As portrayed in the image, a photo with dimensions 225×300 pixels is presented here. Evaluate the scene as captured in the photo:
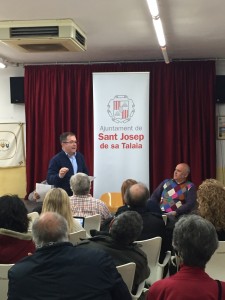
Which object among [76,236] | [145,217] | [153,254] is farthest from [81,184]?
[153,254]

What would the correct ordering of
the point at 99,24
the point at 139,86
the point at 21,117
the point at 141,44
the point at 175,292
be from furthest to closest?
the point at 21,117, the point at 139,86, the point at 141,44, the point at 99,24, the point at 175,292

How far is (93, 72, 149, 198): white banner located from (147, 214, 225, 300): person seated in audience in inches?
184

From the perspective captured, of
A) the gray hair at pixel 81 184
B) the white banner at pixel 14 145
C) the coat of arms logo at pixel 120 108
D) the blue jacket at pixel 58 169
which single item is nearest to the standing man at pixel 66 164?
the blue jacket at pixel 58 169

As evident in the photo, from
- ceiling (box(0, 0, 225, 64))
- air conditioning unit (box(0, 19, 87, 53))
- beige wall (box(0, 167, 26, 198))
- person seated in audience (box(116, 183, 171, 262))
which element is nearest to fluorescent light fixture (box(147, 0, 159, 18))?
ceiling (box(0, 0, 225, 64))

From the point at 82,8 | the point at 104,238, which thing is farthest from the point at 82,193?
the point at 82,8

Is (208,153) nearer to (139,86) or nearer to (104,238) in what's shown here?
(139,86)

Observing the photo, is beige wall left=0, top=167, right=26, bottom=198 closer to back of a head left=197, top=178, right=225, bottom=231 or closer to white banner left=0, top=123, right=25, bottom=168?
white banner left=0, top=123, right=25, bottom=168

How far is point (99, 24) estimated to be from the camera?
4941 mm

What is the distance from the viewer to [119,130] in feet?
21.9

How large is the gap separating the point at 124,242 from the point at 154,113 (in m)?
5.02

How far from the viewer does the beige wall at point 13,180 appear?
26.0ft

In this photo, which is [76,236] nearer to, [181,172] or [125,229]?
[125,229]

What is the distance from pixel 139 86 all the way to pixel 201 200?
360 centimetres

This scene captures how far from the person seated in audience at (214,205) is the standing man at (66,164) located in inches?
91.4
